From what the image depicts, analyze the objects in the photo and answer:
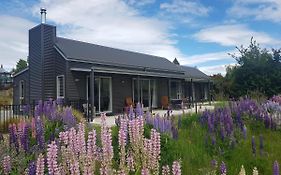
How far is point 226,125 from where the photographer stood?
6105 mm

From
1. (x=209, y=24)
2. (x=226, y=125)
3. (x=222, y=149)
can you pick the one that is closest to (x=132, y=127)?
(x=222, y=149)

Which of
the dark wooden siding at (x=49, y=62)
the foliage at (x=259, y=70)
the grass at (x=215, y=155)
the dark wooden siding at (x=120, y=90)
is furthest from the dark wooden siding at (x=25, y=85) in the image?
the grass at (x=215, y=155)

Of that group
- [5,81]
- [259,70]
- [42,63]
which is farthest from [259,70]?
[5,81]

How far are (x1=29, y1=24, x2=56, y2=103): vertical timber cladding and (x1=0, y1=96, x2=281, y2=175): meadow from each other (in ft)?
39.3

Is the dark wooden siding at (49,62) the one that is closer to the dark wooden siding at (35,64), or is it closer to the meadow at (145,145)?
the dark wooden siding at (35,64)

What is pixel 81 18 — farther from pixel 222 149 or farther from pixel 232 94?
pixel 222 149

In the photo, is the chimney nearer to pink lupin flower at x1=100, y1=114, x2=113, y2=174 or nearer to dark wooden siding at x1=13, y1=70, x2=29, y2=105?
dark wooden siding at x1=13, y1=70, x2=29, y2=105

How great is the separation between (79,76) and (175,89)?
1203 cm

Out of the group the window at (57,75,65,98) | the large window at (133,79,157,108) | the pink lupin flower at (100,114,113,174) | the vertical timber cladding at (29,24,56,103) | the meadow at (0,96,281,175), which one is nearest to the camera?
the pink lupin flower at (100,114,113,174)

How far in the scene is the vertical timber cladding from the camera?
749 inches

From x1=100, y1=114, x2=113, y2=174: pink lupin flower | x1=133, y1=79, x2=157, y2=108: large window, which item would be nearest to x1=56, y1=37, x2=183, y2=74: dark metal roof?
x1=133, y1=79, x2=157, y2=108: large window

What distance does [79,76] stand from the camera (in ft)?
58.9

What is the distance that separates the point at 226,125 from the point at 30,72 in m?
17.8

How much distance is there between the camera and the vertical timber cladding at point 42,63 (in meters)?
19.0
